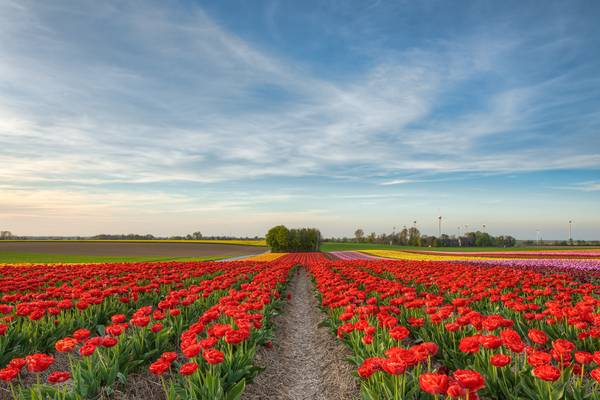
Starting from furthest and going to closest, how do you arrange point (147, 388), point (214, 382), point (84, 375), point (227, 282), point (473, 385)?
point (227, 282) < point (147, 388) < point (84, 375) < point (214, 382) < point (473, 385)

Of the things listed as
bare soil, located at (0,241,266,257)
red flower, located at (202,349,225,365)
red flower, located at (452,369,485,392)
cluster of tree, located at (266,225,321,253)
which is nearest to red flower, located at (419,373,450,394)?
red flower, located at (452,369,485,392)

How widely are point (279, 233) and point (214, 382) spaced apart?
8115cm

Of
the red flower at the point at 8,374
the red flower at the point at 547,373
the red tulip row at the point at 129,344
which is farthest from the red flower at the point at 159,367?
the red flower at the point at 547,373

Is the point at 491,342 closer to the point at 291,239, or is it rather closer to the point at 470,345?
the point at 470,345

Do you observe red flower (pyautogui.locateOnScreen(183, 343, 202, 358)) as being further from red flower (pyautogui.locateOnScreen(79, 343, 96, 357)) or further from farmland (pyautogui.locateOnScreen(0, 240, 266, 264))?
farmland (pyautogui.locateOnScreen(0, 240, 266, 264))

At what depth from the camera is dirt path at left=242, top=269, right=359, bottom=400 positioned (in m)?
6.29

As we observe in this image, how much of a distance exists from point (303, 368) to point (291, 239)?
257 feet

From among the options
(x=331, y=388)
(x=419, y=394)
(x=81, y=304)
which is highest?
(x=81, y=304)

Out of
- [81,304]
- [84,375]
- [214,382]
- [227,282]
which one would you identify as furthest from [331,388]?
[227,282]

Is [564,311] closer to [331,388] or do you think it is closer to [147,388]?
[331,388]

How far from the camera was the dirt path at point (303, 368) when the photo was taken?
20.6 ft

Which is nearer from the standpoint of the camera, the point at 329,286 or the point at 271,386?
the point at 271,386

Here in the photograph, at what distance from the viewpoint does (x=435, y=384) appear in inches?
119

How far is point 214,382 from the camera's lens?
14.4ft
